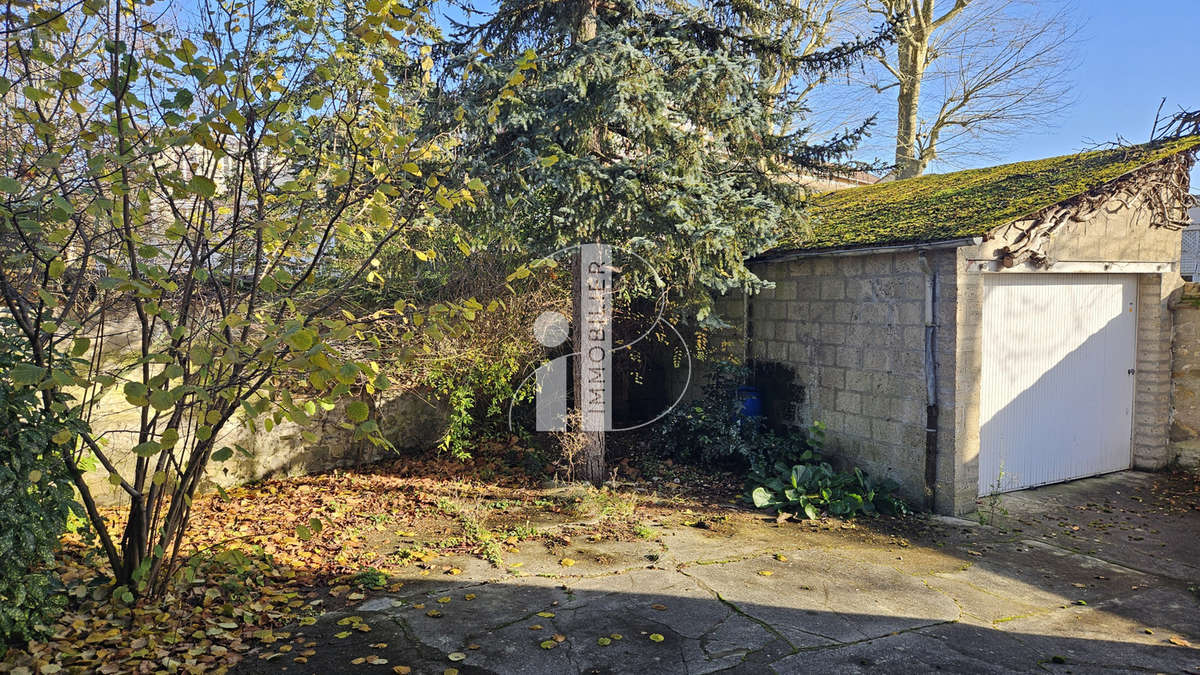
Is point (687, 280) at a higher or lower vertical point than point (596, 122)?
lower

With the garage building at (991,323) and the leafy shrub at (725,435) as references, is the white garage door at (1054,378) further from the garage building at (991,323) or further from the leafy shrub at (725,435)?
the leafy shrub at (725,435)

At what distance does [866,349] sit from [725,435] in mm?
1811

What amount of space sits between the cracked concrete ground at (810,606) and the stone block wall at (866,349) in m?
0.95

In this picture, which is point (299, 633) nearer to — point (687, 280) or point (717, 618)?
point (717, 618)

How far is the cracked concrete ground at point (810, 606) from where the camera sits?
426 centimetres

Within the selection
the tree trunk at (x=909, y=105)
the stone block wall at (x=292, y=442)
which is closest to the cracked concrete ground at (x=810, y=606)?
the stone block wall at (x=292, y=442)

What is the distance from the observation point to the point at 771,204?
24.5ft

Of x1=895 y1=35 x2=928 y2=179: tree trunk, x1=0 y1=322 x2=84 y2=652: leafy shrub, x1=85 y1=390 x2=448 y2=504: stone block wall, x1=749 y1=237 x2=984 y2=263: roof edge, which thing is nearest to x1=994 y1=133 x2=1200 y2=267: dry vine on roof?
x1=749 y1=237 x2=984 y2=263: roof edge

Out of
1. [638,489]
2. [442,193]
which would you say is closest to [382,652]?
[442,193]

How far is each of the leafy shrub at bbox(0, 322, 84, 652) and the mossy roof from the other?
6717 millimetres

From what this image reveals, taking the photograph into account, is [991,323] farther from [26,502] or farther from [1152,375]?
[26,502]

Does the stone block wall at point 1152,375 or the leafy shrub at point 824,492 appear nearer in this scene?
the leafy shrub at point 824,492

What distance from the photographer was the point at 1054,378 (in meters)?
8.22

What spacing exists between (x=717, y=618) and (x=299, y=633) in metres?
2.55
